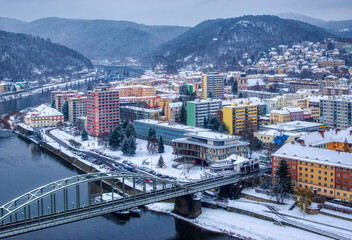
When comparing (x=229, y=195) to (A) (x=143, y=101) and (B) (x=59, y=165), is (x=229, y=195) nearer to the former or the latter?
(B) (x=59, y=165)

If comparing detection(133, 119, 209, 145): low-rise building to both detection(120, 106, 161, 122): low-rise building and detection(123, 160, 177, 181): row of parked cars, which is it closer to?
detection(123, 160, 177, 181): row of parked cars

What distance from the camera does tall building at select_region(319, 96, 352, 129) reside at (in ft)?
72.4

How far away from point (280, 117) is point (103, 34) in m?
132

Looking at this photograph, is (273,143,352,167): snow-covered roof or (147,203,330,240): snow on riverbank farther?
(273,143,352,167): snow-covered roof

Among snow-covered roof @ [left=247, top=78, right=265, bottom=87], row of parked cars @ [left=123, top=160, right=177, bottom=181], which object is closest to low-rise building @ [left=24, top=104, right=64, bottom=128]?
row of parked cars @ [left=123, top=160, right=177, bottom=181]

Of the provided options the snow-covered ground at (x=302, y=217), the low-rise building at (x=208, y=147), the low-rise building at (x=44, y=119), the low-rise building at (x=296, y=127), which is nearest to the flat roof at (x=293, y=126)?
the low-rise building at (x=296, y=127)

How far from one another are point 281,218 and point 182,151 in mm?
5912

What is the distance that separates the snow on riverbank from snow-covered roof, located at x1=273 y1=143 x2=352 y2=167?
2.50 meters

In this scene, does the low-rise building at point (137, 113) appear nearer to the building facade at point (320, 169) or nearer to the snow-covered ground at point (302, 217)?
the building facade at point (320, 169)

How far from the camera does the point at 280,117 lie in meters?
22.8

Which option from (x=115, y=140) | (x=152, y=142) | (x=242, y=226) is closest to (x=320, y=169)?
(x=242, y=226)

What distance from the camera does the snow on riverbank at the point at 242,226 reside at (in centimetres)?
1093

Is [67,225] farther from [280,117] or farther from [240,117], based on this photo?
[280,117]

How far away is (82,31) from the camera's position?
163m
